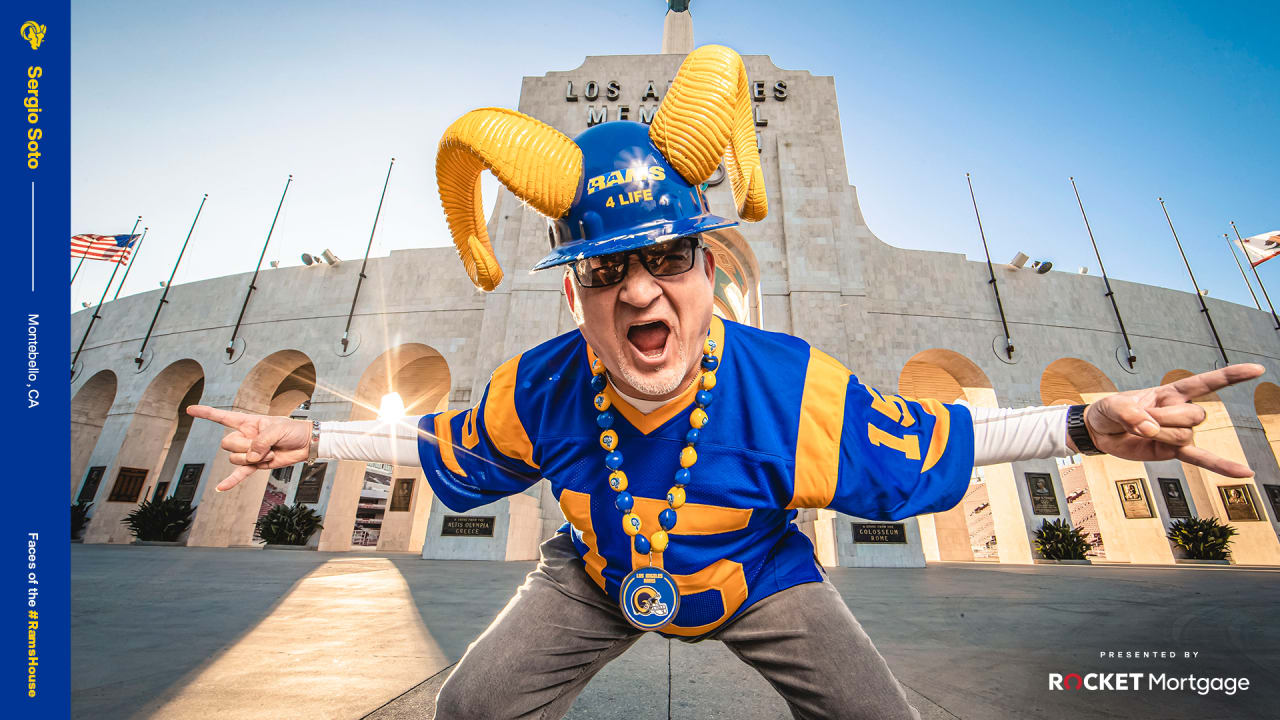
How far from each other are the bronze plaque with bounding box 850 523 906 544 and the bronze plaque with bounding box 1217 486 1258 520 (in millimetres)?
11641

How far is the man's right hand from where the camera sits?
1589 mm

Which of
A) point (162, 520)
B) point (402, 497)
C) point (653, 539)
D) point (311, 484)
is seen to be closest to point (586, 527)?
point (653, 539)

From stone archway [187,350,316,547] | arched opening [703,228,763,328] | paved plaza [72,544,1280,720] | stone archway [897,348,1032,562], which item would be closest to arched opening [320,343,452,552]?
stone archway [187,350,316,547]

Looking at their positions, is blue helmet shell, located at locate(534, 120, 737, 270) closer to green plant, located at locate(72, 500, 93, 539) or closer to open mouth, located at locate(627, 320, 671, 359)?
open mouth, located at locate(627, 320, 671, 359)

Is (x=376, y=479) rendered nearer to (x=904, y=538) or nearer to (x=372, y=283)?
(x=372, y=283)

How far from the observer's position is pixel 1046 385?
55.3 ft

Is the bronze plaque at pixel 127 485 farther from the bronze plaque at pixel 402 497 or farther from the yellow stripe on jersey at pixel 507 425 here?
the yellow stripe on jersey at pixel 507 425

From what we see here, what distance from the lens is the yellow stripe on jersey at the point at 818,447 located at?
1.45m

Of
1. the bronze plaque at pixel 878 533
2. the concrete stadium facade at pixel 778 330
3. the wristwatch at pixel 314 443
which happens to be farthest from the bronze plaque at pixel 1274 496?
the wristwatch at pixel 314 443

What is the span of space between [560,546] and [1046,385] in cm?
2063

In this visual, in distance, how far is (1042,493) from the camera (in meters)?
12.7

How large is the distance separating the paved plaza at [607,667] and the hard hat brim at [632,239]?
1869 millimetres
